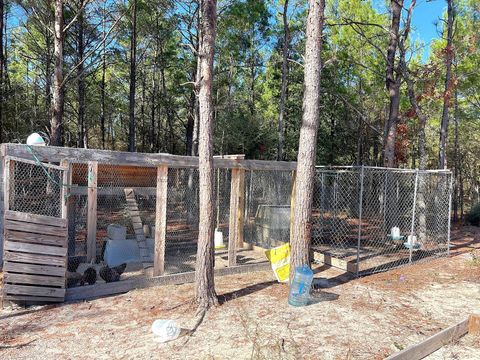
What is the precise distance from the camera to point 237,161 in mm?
6883

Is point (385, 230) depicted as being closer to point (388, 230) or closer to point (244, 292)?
point (388, 230)

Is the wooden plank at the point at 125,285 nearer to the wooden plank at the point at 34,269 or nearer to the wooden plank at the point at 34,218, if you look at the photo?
the wooden plank at the point at 34,269

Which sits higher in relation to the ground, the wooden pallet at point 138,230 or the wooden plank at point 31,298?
the wooden pallet at point 138,230

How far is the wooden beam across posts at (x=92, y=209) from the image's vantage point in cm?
593

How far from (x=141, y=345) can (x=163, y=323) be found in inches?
12.4

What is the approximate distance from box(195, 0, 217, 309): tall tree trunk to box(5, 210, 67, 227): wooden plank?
1924 mm

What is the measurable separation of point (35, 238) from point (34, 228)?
13cm

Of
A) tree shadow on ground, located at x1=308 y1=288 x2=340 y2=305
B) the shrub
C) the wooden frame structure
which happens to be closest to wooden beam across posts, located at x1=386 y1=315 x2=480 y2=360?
tree shadow on ground, located at x1=308 y1=288 x2=340 y2=305

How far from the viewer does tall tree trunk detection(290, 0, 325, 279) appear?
5.89m

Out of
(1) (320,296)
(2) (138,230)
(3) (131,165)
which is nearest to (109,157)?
(3) (131,165)

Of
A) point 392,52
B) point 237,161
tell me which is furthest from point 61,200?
point 392,52

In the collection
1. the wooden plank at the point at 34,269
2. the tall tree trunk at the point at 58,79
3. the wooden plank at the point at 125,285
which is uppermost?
the tall tree trunk at the point at 58,79

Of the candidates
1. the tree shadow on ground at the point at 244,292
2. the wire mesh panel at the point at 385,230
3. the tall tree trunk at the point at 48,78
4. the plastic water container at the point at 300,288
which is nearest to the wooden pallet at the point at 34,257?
the tree shadow on ground at the point at 244,292

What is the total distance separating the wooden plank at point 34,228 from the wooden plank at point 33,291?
73cm
